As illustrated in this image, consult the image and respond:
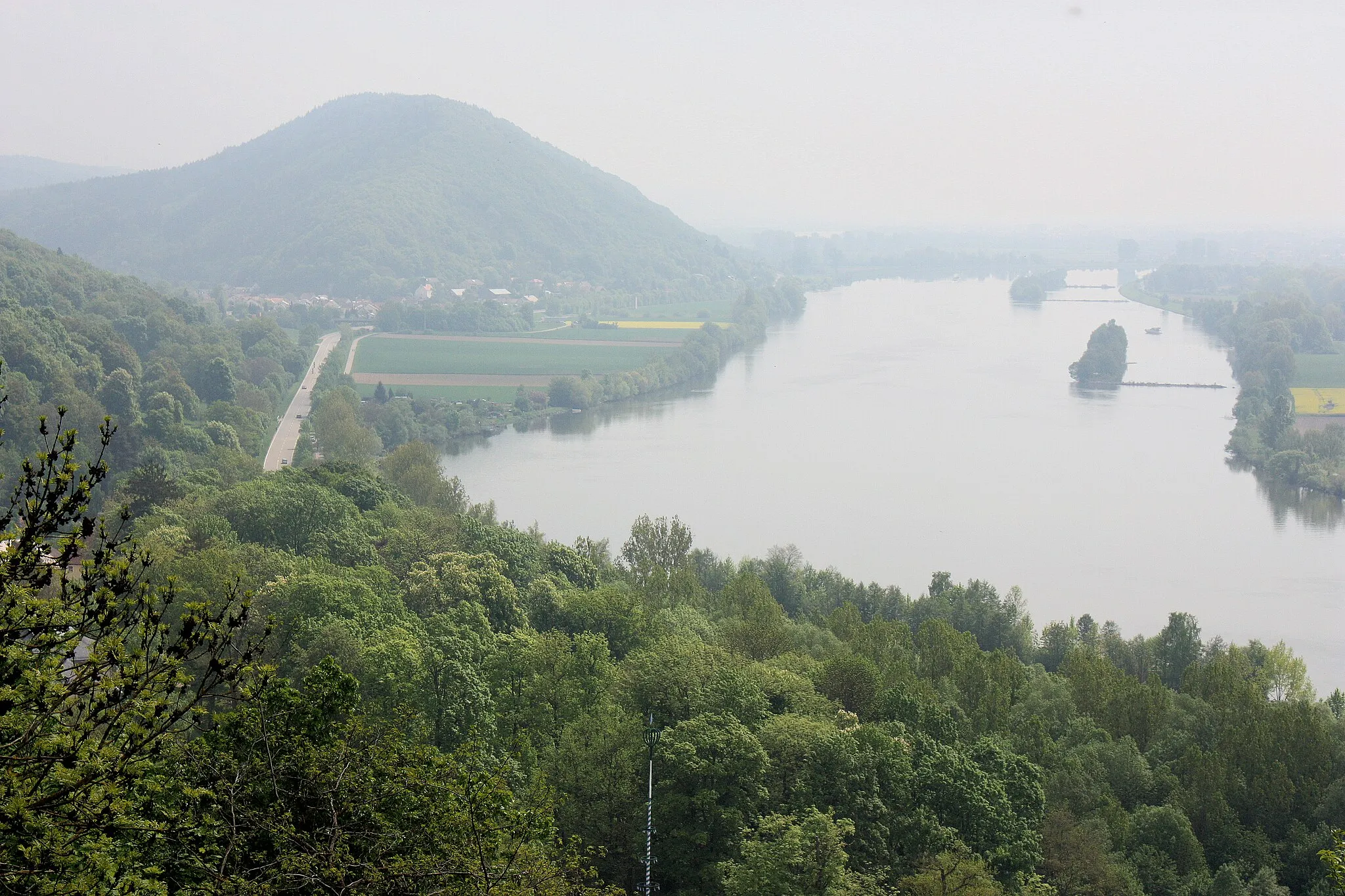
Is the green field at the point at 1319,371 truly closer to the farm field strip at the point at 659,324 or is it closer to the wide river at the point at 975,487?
the wide river at the point at 975,487

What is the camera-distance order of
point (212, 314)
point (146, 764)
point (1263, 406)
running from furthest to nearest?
point (212, 314)
point (1263, 406)
point (146, 764)

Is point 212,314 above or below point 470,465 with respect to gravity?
above

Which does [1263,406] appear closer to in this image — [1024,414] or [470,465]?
[1024,414]

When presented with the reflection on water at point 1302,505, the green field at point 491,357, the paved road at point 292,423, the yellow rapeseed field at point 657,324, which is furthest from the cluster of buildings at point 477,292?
the reflection on water at point 1302,505

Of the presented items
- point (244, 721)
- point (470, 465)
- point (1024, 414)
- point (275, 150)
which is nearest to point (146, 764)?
point (244, 721)

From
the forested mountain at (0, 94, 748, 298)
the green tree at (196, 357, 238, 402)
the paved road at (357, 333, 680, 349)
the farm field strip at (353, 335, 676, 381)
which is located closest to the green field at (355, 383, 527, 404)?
the farm field strip at (353, 335, 676, 381)

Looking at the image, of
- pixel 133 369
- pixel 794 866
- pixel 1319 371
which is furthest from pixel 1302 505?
pixel 133 369
